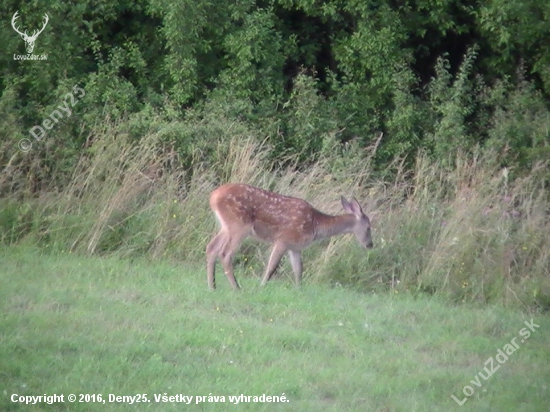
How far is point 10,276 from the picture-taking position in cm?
1060

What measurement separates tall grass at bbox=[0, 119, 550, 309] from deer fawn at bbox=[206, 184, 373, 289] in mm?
431

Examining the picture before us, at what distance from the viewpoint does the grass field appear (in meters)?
7.61

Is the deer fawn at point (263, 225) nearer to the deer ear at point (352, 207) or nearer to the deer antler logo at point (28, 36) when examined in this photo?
the deer ear at point (352, 207)

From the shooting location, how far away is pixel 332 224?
1219cm

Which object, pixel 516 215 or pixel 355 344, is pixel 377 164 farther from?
pixel 355 344

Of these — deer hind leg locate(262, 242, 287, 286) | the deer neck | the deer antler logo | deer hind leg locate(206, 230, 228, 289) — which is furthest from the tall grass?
the deer antler logo

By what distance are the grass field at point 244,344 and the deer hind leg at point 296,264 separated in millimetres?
266

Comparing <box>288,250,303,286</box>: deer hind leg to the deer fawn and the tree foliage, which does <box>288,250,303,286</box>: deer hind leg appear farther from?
the tree foliage

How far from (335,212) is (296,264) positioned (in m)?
1.94

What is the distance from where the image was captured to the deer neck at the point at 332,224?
39.4 feet

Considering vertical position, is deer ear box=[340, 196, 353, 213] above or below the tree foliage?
below

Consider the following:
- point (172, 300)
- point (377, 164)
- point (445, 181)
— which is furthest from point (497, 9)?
point (172, 300)

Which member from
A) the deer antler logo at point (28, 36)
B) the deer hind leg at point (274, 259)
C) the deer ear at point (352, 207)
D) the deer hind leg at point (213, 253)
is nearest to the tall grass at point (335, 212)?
the deer ear at point (352, 207)

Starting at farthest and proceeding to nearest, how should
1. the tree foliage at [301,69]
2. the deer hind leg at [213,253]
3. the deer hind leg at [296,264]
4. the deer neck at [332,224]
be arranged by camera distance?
the tree foliage at [301,69]
the deer neck at [332,224]
the deer hind leg at [296,264]
the deer hind leg at [213,253]
